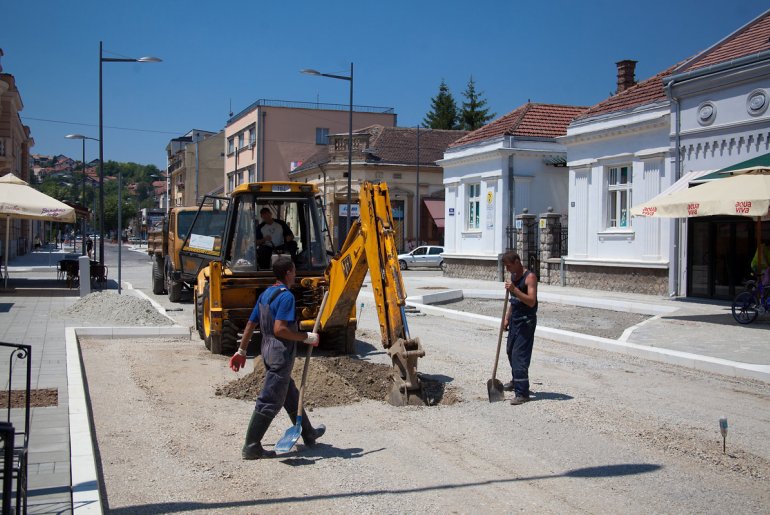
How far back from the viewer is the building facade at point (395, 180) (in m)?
48.9

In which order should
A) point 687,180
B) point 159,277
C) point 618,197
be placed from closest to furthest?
point 687,180, point 159,277, point 618,197

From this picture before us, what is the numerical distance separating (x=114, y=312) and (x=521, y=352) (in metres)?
10.2

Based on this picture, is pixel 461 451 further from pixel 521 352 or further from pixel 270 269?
pixel 270 269

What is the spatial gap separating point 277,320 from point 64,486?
1954 millimetres

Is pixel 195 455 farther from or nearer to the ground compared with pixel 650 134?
nearer to the ground

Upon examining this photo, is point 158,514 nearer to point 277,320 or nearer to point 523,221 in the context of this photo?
point 277,320

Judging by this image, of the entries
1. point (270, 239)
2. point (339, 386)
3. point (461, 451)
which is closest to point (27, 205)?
point (270, 239)

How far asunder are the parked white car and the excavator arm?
33966 millimetres

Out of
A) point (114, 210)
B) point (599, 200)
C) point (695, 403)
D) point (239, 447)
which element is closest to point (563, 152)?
point (599, 200)

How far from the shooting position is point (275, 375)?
249 inches

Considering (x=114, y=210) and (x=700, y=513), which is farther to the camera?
(x=114, y=210)

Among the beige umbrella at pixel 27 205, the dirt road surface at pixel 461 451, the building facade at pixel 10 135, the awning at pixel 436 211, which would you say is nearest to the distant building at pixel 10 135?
the building facade at pixel 10 135

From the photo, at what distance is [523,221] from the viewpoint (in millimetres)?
28891

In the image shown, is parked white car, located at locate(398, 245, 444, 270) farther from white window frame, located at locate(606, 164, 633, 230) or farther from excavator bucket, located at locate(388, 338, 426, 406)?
excavator bucket, located at locate(388, 338, 426, 406)
